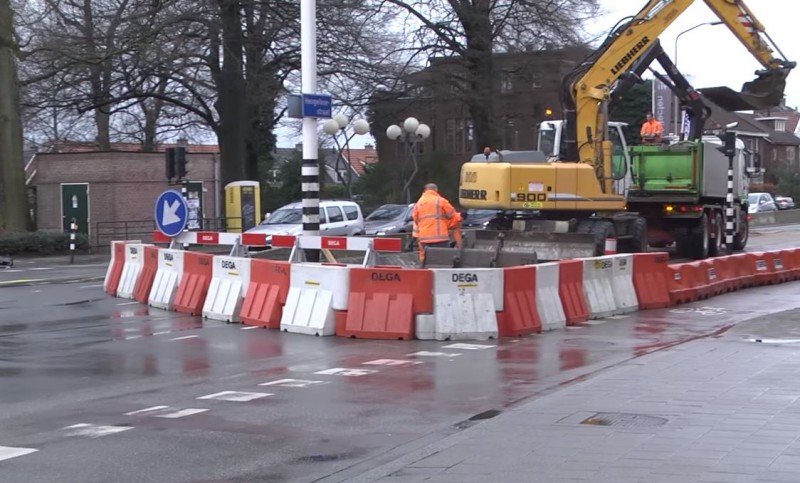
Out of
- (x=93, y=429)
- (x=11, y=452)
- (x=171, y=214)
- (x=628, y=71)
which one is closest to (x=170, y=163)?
(x=171, y=214)

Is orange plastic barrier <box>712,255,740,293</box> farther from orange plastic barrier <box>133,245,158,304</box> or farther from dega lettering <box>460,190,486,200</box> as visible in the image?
orange plastic barrier <box>133,245,158,304</box>

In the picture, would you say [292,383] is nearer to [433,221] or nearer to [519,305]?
[519,305]

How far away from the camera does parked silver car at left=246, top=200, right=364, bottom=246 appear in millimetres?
29359

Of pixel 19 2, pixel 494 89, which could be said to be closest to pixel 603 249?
pixel 494 89

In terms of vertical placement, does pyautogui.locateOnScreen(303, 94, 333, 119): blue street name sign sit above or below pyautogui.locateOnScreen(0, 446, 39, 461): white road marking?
above

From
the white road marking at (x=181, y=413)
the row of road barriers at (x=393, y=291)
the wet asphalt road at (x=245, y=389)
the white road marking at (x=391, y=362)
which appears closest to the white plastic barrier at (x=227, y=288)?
the row of road barriers at (x=393, y=291)

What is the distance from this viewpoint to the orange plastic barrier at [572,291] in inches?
583

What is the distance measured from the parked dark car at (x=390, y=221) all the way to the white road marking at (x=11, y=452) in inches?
988

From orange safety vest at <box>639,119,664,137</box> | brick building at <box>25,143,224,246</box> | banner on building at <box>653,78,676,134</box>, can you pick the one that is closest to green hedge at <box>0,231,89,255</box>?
brick building at <box>25,143,224,246</box>

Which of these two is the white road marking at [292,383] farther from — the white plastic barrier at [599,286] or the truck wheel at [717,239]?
the truck wheel at [717,239]

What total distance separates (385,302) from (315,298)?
109 cm

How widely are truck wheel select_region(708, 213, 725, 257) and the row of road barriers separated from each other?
28.7 feet

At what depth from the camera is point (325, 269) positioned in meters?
13.8

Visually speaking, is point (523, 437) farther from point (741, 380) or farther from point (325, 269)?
point (325, 269)
